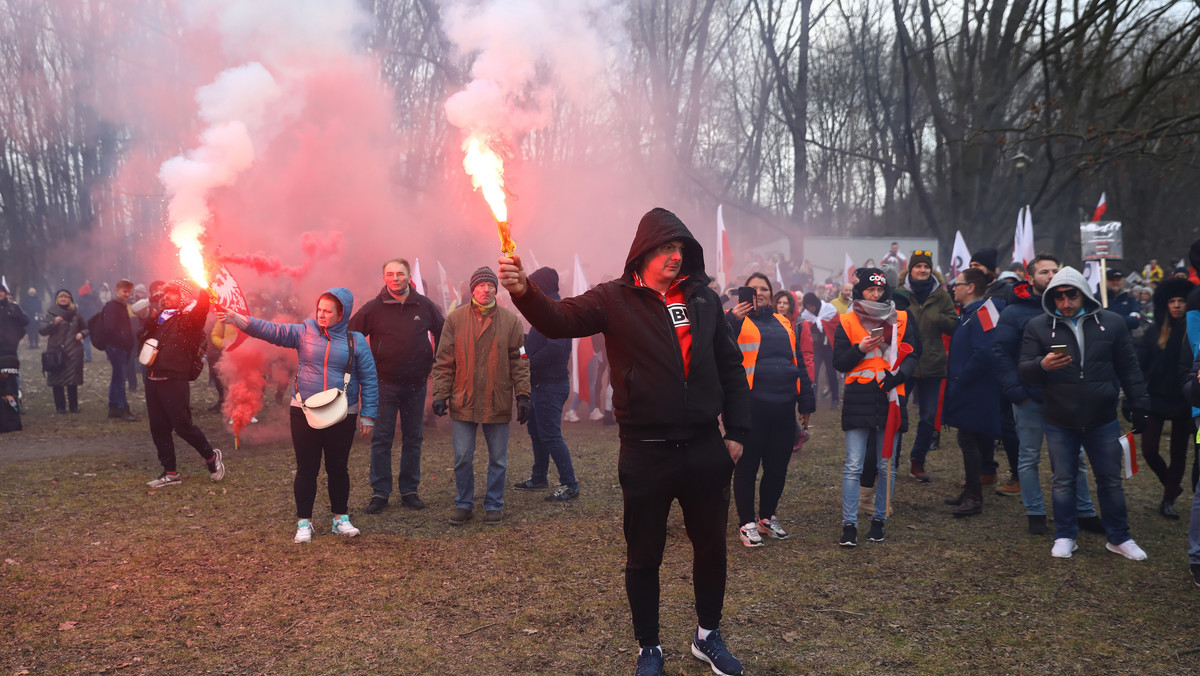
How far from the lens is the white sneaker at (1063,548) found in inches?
230

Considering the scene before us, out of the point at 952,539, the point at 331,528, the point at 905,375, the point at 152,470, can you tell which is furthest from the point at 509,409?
the point at 152,470

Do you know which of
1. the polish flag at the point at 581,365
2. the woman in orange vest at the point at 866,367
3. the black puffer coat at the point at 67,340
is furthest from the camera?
the black puffer coat at the point at 67,340

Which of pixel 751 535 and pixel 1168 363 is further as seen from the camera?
pixel 1168 363

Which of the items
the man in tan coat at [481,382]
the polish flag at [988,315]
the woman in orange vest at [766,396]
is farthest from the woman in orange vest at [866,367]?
the man in tan coat at [481,382]

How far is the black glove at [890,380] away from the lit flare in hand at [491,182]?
3.24 meters

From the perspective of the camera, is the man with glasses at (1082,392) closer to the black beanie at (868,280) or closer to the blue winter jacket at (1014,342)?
the blue winter jacket at (1014,342)

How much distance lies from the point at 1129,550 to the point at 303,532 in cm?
595

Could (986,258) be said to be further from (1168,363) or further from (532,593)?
(532,593)

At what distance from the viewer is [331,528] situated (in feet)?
22.2

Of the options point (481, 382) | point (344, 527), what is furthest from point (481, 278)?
point (344, 527)

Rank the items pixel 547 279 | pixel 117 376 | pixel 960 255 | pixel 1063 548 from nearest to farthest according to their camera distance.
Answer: pixel 1063 548, pixel 547 279, pixel 117 376, pixel 960 255

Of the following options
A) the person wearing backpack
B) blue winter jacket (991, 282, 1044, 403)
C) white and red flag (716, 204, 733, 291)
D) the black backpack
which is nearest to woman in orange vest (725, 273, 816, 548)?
blue winter jacket (991, 282, 1044, 403)

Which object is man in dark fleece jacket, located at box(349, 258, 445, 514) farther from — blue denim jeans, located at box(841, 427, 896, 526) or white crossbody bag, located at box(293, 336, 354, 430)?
blue denim jeans, located at box(841, 427, 896, 526)

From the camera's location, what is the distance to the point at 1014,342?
21.4 ft
